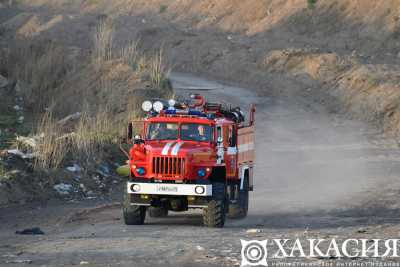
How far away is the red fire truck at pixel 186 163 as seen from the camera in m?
18.6

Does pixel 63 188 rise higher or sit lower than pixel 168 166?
lower

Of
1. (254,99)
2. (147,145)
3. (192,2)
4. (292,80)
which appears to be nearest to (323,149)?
(254,99)

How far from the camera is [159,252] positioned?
15.0m

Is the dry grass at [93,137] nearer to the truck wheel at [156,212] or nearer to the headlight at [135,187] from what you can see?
the truck wheel at [156,212]

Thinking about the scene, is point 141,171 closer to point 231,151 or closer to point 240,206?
point 231,151

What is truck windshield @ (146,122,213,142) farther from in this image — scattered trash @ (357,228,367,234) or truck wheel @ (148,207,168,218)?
scattered trash @ (357,228,367,234)

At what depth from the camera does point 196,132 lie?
19641mm

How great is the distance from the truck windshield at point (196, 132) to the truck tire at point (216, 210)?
111 cm

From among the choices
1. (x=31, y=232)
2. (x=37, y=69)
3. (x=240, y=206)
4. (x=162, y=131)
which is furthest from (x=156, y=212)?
(x=37, y=69)

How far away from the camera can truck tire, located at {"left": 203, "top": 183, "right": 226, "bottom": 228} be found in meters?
18.7

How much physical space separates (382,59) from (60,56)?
46.9ft

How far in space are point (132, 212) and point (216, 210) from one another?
1592mm

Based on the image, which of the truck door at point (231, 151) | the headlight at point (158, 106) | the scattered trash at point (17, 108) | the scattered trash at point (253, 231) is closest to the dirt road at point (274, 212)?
the scattered trash at point (253, 231)

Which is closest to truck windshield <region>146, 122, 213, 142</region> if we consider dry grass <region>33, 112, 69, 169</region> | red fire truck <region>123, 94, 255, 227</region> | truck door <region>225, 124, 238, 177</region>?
red fire truck <region>123, 94, 255, 227</region>
